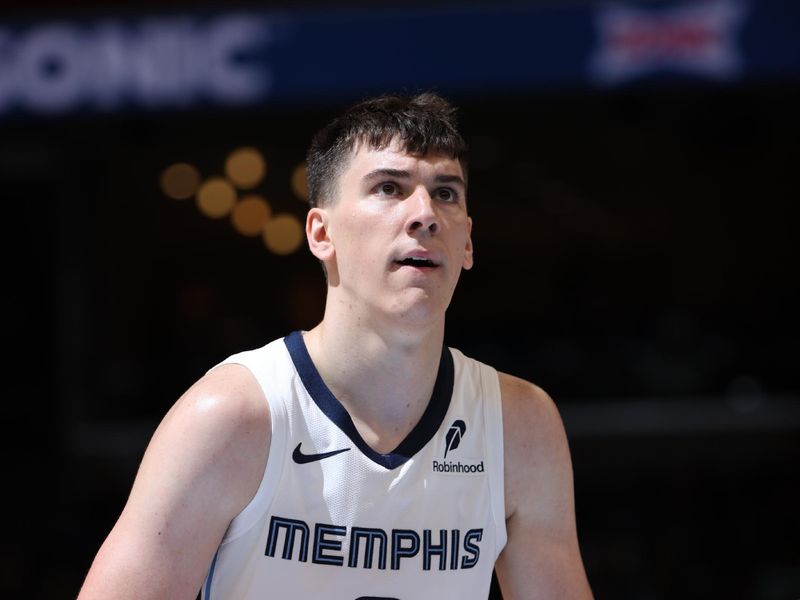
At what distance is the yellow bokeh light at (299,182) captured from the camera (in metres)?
11.7

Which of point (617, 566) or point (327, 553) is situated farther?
point (617, 566)

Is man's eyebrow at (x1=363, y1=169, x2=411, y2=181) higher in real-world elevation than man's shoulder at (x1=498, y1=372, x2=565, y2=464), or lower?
higher

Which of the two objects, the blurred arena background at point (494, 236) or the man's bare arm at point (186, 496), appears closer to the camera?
the man's bare arm at point (186, 496)

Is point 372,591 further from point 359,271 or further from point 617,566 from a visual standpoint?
point 617,566

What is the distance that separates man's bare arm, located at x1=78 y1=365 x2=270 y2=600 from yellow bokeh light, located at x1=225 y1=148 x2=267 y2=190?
8.75m

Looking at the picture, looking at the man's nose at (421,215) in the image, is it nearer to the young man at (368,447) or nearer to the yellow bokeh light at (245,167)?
the young man at (368,447)

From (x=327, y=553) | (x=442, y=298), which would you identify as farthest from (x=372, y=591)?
(x=442, y=298)

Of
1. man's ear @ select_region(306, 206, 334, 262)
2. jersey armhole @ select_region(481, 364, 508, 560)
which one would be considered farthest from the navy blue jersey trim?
man's ear @ select_region(306, 206, 334, 262)

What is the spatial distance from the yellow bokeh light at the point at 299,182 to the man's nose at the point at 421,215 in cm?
892

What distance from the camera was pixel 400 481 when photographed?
2.84m

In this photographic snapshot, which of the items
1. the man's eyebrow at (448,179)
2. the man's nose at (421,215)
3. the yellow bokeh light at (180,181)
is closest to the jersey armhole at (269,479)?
the man's nose at (421,215)

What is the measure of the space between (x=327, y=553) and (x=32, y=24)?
579cm

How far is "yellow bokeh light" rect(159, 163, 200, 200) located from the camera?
1155 centimetres

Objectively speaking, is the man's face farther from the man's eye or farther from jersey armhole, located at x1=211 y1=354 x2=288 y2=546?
jersey armhole, located at x1=211 y1=354 x2=288 y2=546
